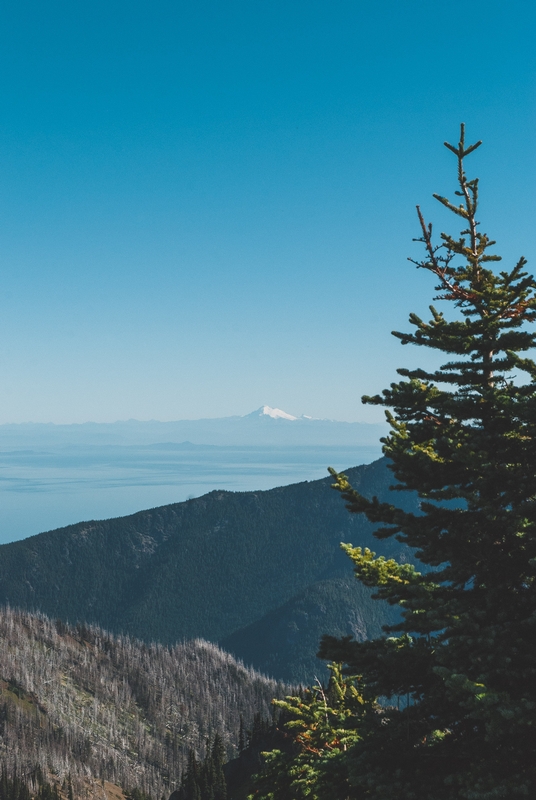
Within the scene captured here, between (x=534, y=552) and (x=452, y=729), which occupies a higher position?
(x=534, y=552)

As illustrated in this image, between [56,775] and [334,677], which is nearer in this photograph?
[334,677]

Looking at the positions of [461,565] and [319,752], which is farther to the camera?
[319,752]

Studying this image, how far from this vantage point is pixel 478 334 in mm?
14945

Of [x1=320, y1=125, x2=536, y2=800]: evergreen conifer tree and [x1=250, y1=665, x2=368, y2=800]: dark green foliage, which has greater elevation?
[x1=320, y1=125, x2=536, y2=800]: evergreen conifer tree

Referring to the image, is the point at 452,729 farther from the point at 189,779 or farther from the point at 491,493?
the point at 189,779

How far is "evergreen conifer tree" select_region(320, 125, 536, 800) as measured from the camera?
11844 mm

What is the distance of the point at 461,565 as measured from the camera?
1363 cm

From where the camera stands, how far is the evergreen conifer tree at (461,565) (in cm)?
1184

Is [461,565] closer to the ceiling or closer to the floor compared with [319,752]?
closer to the ceiling

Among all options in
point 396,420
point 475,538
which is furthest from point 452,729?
point 396,420

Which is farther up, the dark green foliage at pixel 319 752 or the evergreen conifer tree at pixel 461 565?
the evergreen conifer tree at pixel 461 565

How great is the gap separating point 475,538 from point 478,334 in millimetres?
4768

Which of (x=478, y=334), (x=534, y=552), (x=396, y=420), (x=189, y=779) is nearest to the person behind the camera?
(x=534, y=552)

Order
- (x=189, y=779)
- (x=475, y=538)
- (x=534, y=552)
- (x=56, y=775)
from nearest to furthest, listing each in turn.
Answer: (x=534, y=552) < (x=475, y=538) < (x=189, y=779) < (x=56, y=775)
